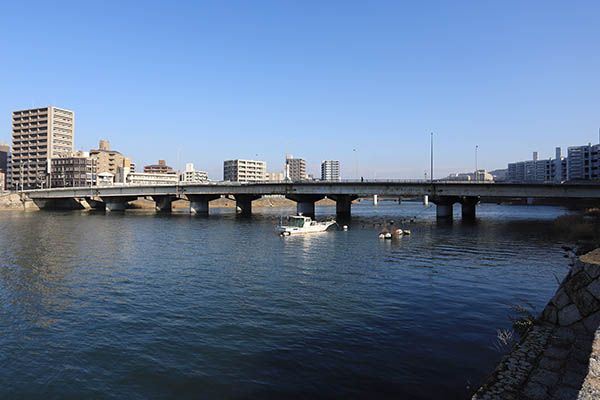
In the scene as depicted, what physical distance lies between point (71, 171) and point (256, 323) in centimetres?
20353

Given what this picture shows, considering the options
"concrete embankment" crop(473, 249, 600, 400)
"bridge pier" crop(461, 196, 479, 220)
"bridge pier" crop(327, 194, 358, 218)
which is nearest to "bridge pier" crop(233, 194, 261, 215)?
"bridge pier" crop(327, 194, 358, 218)

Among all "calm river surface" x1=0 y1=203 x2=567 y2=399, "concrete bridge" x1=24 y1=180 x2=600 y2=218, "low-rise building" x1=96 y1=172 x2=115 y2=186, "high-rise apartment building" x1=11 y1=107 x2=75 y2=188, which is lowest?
"calm river surface" x1=0 y1=203 x2=567 y2=399

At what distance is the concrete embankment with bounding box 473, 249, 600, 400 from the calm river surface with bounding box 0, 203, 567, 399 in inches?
56.8

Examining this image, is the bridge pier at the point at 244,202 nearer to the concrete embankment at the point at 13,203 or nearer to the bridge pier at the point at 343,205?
the bridge pier at the point at 343,205

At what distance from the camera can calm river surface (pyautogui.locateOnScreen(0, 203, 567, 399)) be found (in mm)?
12578

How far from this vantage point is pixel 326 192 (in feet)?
319

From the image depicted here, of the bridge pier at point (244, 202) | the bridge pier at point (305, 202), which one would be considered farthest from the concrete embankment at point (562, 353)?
the bridge pier at point (244, 202)

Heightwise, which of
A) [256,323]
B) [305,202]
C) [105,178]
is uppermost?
[105,178]

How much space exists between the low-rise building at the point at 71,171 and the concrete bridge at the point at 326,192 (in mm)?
42116

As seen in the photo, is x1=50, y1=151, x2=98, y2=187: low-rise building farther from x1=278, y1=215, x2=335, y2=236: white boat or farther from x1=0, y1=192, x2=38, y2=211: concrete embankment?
x1=278, y1=215, x2=335, y2=236: white boat

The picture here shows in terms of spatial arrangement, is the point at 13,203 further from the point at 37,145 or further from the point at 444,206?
the point at 444,206

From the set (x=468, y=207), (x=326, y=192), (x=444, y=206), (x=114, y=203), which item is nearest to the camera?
(x=326, y=192)

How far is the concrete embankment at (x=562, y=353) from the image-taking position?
9844mm

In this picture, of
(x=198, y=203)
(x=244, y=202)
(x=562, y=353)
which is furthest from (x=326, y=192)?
(x=562, y=353)
